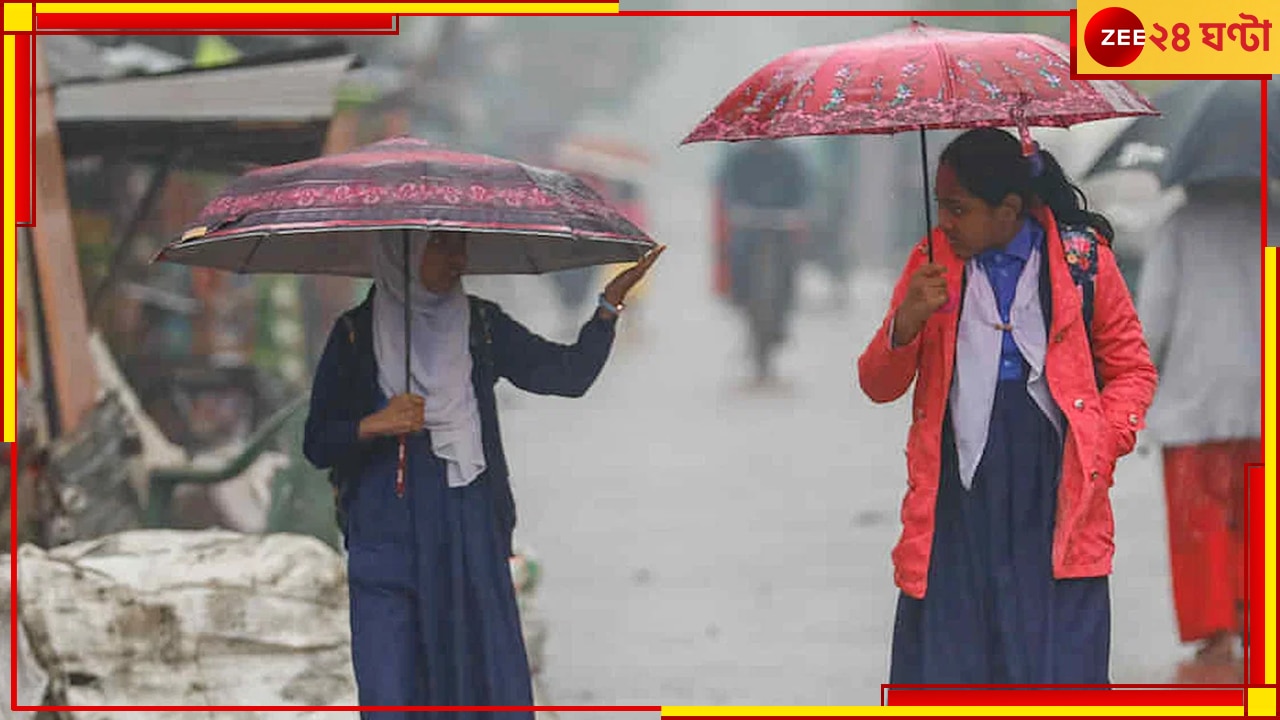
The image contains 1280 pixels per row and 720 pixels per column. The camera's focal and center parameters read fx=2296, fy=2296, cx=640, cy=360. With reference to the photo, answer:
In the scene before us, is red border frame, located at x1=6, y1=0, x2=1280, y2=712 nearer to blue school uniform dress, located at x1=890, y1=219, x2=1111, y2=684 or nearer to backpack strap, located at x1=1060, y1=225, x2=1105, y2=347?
blue school uniform dress, located at x1=890, y1=219, x2=1111, y2=684

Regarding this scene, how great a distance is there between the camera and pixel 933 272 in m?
3.98

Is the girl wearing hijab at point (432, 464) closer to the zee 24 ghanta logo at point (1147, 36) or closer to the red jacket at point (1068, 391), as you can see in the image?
the red jacket at point (1068, 391)

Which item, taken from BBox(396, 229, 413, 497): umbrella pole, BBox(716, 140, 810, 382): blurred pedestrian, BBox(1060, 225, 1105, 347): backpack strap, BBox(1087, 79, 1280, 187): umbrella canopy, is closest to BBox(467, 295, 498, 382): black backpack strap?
BBox(396, 229, 413, 497): umbrella pole

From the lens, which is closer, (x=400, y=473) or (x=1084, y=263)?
(x=1084, y=263)

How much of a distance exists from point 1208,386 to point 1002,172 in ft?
8.50

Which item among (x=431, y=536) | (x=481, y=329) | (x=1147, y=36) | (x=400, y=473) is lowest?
(x=431, y=536)

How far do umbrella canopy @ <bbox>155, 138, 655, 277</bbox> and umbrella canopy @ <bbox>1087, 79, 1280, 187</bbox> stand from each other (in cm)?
221

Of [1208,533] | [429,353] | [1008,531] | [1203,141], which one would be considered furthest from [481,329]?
[1208,533]

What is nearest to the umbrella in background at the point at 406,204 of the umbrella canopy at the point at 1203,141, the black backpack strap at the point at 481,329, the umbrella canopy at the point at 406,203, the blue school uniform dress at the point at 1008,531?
the umbrella canopy at the point at 406,203

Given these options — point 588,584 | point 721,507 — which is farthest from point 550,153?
point 588,584

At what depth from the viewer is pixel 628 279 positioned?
167 inches

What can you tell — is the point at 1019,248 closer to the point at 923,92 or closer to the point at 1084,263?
the point at 1084,263

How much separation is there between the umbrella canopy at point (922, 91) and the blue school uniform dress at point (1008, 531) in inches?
10.6

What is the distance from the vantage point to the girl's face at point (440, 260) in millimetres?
4254
